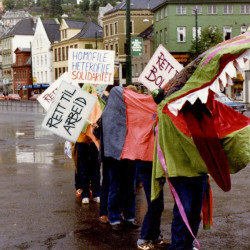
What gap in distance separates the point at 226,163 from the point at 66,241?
2.07m

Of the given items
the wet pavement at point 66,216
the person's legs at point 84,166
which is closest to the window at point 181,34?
the wet pavement at point 66,216

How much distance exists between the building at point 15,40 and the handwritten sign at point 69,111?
101 metres

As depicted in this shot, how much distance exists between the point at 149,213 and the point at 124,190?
3.29 feet

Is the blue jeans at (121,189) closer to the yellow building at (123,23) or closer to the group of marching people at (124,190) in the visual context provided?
the group of marching people at (124,190)

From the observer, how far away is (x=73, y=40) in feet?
261

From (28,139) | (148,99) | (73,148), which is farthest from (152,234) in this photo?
(28,139)

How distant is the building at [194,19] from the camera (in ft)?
191

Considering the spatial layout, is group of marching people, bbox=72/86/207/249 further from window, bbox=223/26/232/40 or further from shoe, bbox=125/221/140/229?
window, bbox=223/26/232/40

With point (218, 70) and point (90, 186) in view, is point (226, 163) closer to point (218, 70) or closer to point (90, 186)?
point (218, 70)

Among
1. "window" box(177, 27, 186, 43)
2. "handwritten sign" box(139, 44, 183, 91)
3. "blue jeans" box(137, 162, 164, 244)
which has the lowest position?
"blue jeans" box(137, 162, 164, 244)

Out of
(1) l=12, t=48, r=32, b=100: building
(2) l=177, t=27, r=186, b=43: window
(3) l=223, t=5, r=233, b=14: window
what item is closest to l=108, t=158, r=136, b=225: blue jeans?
(2) l=177, t=27, r=186, b=43: window

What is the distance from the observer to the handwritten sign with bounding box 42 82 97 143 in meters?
6.89

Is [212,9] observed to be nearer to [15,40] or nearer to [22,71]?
[22,71]

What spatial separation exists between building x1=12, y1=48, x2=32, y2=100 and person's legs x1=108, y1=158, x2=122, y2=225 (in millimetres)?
92530
